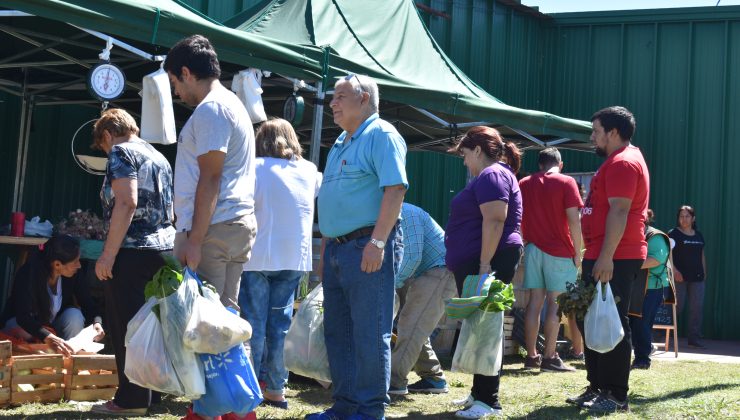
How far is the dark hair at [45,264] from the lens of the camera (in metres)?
5.73

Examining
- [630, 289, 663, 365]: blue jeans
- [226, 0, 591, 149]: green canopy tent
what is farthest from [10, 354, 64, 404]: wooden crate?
[630, 289, 663, 365]: blue jeans

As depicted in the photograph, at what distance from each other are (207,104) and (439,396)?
113 inches

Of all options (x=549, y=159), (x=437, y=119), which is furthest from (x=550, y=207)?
(x=437, y=119)

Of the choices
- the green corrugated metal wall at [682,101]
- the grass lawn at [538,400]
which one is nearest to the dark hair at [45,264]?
the grass lawn at [538,400]

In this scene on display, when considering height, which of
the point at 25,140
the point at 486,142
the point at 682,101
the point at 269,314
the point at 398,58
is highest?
the point at 682,101

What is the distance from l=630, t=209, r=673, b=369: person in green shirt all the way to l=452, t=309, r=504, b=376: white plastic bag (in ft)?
10.7

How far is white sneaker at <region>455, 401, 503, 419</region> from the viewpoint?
4969 millimetres

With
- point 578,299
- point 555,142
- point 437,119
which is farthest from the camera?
point 555,142

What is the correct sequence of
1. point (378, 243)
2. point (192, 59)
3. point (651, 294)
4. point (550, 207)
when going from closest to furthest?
point (192, 59) → point (378, 243) → point (550, 207) → point (651, 294)

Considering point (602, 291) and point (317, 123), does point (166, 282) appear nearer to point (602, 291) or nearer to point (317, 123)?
point (602, 291)

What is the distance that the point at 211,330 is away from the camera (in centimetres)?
365

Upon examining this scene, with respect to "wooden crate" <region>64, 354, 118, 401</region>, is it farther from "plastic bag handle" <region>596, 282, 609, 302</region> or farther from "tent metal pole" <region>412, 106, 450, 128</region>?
"tent metal pole" <region>412, 106, 450, 128</region>

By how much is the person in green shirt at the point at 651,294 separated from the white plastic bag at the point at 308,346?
12.9 ft

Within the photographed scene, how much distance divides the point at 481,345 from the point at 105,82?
3.34 meters
